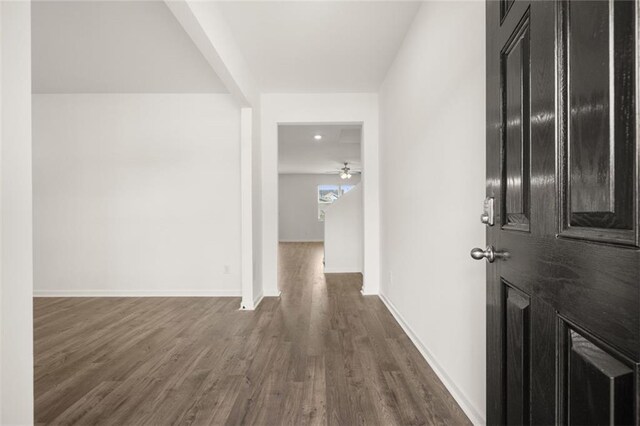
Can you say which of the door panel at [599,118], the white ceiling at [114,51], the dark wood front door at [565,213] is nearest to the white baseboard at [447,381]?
the dark wood front door at [565,213]

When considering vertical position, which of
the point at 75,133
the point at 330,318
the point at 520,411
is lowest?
the point at 330,318

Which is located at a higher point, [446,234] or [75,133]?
[75,133]

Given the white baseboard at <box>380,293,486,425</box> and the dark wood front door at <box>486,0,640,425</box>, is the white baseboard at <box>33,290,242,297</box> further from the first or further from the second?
the dark wood front door at <box>486,0,640,425</box>

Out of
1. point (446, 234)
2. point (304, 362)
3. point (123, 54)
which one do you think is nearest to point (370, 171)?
point (446, 234)

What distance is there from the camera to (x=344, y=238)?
563 centimetres

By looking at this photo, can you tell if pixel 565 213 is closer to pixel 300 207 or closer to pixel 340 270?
pixel 340 270

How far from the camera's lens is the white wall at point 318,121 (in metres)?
4.14

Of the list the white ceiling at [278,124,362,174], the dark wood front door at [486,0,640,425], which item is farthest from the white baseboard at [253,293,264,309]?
the dark wood front door at [486,0,640,425]

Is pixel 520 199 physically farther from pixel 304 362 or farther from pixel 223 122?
pixel 223 122

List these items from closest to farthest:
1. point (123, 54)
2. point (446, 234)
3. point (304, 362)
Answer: point (446, 234) → point (304, 362) → point (123, 54)

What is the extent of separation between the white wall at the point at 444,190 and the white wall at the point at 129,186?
→ 2.32 metres

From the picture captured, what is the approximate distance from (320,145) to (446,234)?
5725mm

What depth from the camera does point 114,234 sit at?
4230 mm

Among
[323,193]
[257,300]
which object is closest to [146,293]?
[257,300]
